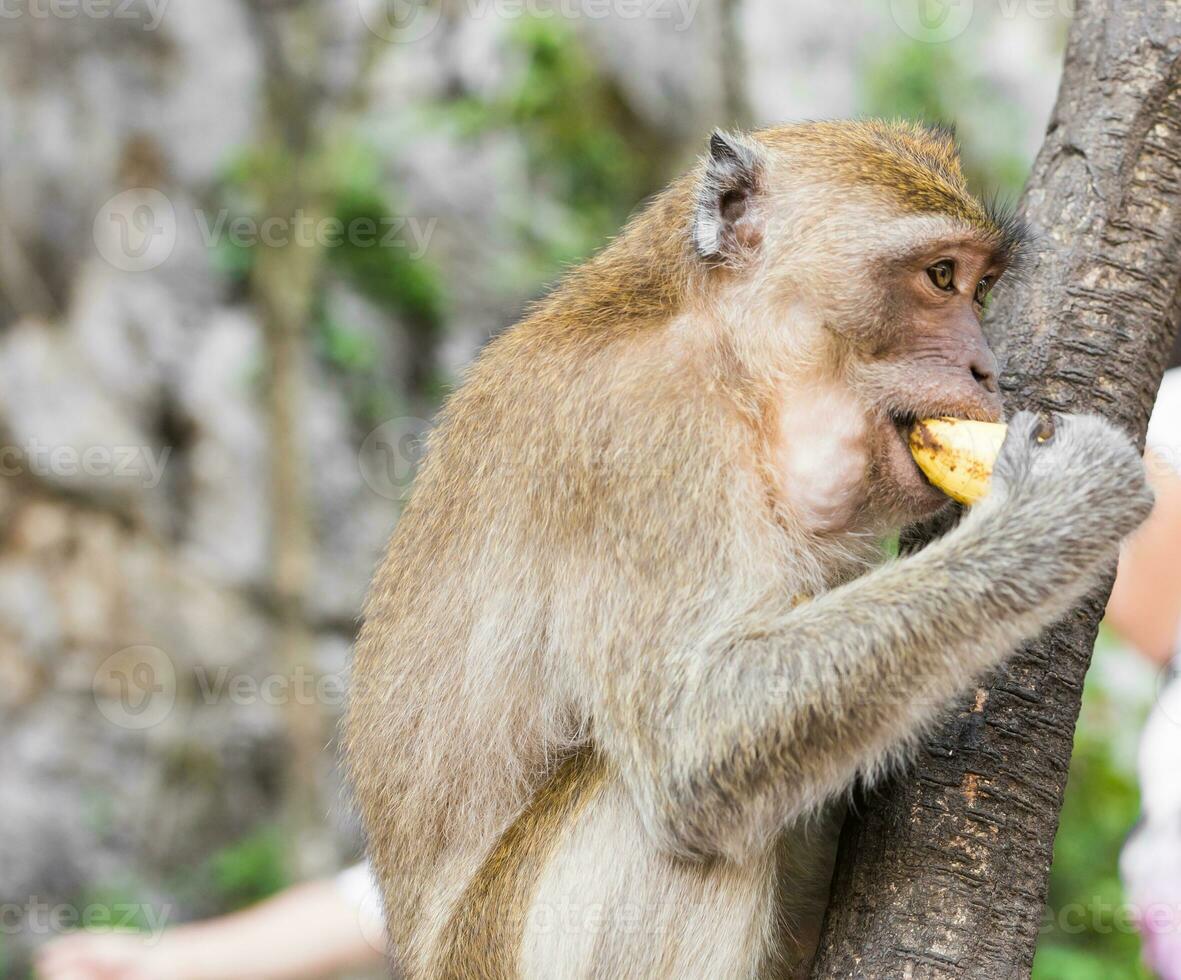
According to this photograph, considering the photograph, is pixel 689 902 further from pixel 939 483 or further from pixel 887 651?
pixel 939 483

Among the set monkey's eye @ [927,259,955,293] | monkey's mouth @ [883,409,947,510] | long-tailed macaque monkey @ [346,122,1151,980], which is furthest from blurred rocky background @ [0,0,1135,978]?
monkey's eye @ [927,259,955,293]

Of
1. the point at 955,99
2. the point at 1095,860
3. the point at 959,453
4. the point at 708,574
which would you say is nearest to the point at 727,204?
the point at 959,453

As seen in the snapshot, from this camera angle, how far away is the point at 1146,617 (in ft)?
17.3

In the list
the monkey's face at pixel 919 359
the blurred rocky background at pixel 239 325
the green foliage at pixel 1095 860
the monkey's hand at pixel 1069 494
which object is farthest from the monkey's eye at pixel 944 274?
the blurred rocky background at pixel 239 325

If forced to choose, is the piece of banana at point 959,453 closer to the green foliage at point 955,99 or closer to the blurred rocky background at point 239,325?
the blurred rocky background at point 239,325

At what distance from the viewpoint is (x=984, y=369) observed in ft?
11.5

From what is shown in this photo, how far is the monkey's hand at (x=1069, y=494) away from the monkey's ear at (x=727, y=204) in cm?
106

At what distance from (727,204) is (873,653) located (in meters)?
1.54

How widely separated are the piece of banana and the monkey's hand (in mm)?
124

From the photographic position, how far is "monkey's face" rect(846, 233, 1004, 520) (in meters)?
3.51

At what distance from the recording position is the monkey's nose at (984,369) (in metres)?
3.50

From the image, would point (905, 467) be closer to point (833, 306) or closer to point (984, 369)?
point (984, 369)

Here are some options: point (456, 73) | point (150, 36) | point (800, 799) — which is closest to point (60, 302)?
point (150, 36)

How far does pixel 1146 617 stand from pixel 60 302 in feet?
32.8
